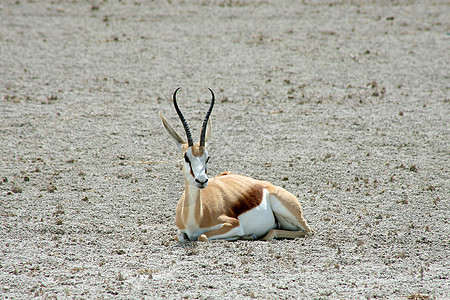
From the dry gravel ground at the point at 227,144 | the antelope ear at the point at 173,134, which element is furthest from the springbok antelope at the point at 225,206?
the dry gravel ground at the point at 227,144

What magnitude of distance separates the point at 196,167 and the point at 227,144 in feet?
13.9

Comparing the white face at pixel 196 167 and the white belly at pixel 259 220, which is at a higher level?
the white face at pixel 196 167

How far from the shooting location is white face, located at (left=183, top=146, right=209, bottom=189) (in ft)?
21.4

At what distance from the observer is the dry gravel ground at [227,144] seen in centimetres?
634

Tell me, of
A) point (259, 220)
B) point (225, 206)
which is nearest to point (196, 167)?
point (225, 206)

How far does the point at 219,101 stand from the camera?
13219 millimetres

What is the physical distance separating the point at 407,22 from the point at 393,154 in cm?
1145

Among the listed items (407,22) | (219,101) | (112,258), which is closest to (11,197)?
(112,258)

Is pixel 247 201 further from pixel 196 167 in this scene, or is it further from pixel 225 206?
pixel 196 167

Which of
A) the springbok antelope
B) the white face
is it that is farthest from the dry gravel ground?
the white face

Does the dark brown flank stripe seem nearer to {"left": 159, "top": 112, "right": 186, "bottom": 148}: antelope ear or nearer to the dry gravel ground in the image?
the dry gravel ground

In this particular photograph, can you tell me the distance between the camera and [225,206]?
7172 mm

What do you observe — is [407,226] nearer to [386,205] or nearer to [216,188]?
[386,205]

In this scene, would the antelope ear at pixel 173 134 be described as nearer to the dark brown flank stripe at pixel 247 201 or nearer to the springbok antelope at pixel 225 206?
the springbok antelope at pixel 225 206
